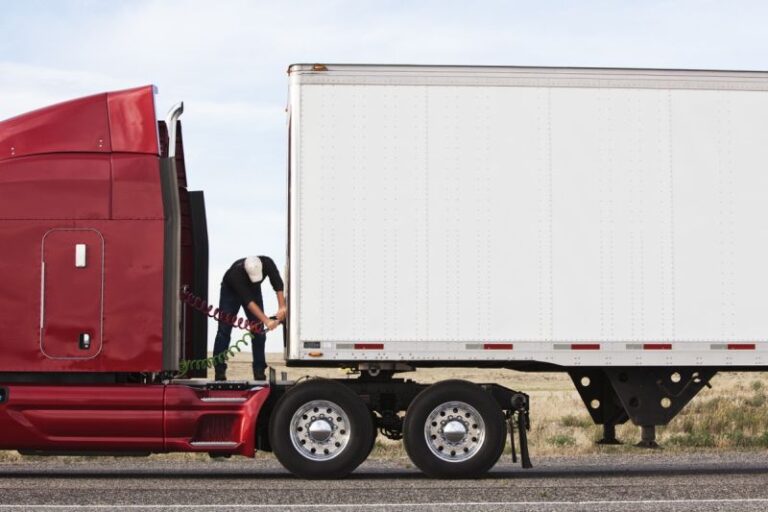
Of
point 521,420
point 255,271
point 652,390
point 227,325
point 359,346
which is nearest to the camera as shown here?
point 359,346

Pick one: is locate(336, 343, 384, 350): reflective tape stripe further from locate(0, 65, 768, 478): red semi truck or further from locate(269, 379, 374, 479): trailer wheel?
locate(269, 379, 374, 479): trailer wheel

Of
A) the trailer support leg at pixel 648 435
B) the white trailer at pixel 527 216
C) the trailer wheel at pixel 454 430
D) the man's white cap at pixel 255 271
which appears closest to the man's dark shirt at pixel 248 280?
the man's white cap at pixel 255 271

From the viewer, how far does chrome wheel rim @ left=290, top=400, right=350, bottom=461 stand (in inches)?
503

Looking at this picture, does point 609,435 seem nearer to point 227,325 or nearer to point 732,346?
point 732,346

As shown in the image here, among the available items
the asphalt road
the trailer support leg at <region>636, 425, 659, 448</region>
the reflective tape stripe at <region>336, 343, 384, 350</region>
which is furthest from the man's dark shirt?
the trailer support leg at <region>636, 425, 659, 448</region>

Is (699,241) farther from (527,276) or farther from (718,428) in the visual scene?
(718,428)

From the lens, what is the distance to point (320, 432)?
12.8 metres

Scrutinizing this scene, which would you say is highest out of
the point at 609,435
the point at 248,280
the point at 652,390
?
the point at 248,280

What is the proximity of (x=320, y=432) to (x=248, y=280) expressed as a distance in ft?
6.08

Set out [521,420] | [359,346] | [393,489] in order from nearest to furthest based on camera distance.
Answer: [393,489], [359,346], [521,420]

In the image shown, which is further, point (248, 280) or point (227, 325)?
point (227, 325)

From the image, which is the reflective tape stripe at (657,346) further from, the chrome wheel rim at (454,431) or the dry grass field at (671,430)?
the dry grass field at (671,430)

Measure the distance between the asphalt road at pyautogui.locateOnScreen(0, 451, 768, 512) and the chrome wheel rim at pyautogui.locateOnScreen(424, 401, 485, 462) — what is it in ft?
1.08

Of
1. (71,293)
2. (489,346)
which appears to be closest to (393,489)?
(489,346)
